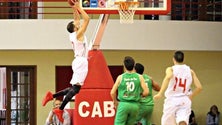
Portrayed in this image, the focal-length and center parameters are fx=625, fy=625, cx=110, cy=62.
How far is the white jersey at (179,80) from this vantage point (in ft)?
31.4

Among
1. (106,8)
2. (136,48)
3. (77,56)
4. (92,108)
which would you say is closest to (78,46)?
(77,56)

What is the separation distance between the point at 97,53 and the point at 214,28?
20.0 ft

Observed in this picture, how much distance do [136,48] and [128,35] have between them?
1.31 ft

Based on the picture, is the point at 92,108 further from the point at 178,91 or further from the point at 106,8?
the point at 178,91

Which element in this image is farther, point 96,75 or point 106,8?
point 96,75

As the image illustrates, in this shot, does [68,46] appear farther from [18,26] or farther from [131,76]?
[131,76]

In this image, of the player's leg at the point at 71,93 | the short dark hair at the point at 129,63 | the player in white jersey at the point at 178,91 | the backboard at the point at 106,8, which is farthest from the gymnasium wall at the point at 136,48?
the player in white jersey at the point at 178,91

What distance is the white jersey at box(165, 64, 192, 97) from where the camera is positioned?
31.4 feet

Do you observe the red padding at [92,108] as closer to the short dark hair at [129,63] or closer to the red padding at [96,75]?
the red padding at [96,75]

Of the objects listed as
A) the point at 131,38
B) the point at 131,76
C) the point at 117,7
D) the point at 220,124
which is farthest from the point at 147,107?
the point at 220,124

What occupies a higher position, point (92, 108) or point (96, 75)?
point (96, 75)

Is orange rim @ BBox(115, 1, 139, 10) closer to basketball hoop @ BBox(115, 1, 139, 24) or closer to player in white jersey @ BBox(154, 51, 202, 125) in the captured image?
A: basketball hoop @ BBox(115, 1, 139, 24)

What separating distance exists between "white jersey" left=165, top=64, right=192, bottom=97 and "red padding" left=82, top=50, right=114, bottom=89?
6.04 ft

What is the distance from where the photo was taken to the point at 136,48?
16.1 meters
